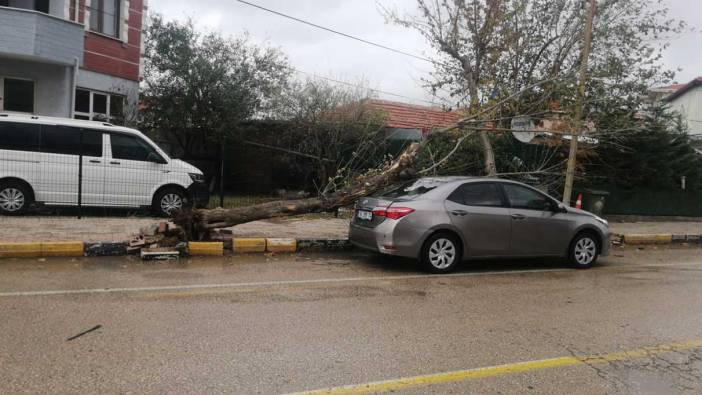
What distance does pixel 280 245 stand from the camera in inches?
388

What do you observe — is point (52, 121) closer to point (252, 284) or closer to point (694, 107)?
point (252, 284)

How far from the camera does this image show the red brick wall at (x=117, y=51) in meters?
17.2

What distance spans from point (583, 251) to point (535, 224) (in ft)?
4.15

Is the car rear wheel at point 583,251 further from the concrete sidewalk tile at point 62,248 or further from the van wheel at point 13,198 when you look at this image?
the van wheel at point 13,198

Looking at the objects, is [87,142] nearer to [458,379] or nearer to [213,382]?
[213,382]

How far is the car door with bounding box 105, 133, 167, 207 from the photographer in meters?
11.6

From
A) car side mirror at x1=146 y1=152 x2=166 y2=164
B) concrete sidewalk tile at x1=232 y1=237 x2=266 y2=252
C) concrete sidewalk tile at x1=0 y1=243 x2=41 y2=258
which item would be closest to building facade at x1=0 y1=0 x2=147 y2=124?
car side mirror at x1=146 y1=152 x2=166 y2=164

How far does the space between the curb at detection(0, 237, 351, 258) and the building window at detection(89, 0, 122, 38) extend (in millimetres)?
11359

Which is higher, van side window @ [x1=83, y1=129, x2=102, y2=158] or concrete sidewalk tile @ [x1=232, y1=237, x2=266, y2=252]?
van side window @ [x1=83, y1=129, x2=102, y2=158]

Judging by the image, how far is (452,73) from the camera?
579 inches

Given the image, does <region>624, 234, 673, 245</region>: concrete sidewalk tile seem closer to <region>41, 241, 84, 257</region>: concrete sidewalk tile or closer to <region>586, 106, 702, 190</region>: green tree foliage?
<region>586, 106, 702, 190</region>: green tree foliage

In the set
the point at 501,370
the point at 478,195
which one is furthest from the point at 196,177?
the point at 501,370

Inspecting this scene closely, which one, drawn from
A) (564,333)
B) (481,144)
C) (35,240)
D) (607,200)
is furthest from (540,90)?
(35,240)

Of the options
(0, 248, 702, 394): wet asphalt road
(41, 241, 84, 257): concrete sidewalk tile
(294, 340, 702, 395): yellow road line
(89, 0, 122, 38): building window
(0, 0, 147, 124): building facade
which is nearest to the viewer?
(294, 340, 702, 395): yellow road line
